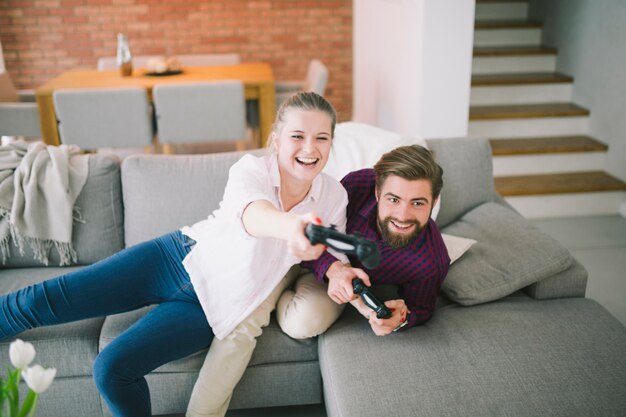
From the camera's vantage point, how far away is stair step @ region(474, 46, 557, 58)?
4.12 metres

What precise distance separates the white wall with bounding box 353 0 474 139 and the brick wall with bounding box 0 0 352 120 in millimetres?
1717

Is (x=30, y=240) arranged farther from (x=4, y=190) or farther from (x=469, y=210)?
(x=469, y=210)

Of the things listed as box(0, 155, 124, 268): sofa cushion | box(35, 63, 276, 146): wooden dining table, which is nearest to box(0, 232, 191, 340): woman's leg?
box(0, 155, 124, 268): sofa cushion

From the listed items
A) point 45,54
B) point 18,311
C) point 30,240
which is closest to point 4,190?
point 30,240

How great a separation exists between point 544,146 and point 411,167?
2377 mm

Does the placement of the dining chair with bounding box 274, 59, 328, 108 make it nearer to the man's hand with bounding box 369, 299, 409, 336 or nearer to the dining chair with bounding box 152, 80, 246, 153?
the dining chair with bounding box 152, 80, 246, 153

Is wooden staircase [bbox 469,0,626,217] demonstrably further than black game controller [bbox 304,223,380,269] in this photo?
Yes

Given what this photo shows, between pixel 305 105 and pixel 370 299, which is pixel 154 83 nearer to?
pixel 305 105

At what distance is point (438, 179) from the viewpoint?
1616 millimetres

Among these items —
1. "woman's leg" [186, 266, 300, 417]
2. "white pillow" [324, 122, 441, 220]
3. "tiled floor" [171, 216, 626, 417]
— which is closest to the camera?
"woman's leg" [186, 266, 300, 417]

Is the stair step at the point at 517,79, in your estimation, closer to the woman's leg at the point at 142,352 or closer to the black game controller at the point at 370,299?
the black game controller at the point at 370,299

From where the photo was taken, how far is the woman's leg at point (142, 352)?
1.49 meters

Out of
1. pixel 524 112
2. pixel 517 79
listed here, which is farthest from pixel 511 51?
pixel 524 112

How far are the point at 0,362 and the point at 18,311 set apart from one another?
20 cm
